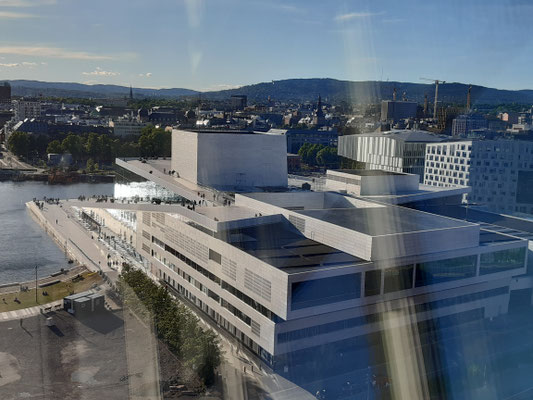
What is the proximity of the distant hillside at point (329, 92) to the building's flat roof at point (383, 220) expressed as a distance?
9243cm

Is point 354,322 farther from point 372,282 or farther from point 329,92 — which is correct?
point 329,92

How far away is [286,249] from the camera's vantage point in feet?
39.7

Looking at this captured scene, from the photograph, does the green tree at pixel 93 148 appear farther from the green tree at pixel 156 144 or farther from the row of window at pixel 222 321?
the row of window at pixel 222 321

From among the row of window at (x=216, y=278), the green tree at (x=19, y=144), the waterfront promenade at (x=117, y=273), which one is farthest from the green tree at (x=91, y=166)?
the row of window at (x=216, y=278)

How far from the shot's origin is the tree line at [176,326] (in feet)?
33.4

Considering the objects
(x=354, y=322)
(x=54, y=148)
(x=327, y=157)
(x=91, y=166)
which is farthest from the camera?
(x=327, y=157)

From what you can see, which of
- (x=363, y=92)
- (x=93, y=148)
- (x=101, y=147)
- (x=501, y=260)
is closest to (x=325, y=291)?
(x=501, y=260)

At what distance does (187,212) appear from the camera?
13938mm

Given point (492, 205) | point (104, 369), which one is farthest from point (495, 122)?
point (104, 369)

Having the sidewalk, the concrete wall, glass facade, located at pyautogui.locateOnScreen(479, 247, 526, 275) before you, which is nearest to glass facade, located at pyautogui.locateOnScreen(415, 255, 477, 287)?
glass facade, located at pyautogui.locateOnScreen(479, 247, 526, 275)

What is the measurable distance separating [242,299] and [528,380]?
5.42 metres

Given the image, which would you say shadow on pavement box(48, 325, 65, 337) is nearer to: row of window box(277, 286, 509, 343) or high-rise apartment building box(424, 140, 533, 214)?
row of window box(277, 286, 509, 343)

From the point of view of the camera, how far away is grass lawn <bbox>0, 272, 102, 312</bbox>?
1396cm

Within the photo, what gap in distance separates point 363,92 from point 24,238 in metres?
116
